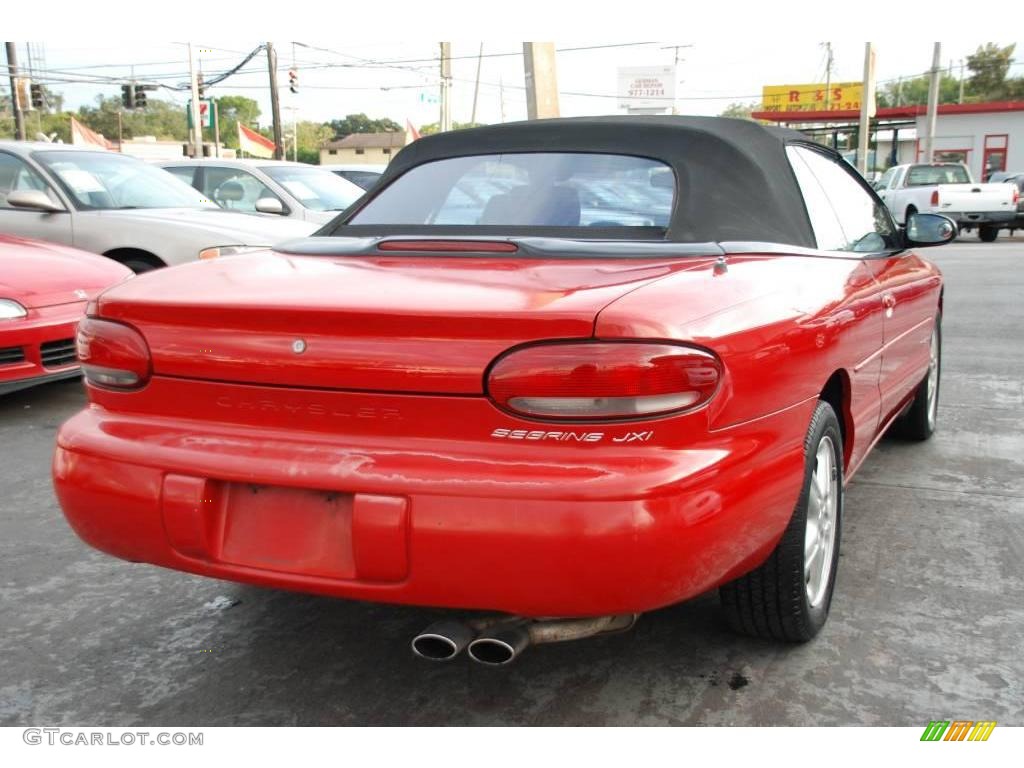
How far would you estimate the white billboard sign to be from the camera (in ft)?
203

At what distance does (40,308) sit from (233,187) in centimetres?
507

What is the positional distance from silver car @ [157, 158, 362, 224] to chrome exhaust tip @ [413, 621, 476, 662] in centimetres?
784

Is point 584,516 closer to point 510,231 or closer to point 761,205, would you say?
point 510,231

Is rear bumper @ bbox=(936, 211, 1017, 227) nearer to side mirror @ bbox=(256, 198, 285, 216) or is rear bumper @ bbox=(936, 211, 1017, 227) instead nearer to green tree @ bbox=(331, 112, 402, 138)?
side mirror @ bbox=(256, 198, 285, 216)

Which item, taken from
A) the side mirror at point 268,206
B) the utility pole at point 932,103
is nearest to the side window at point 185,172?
the side mirror at point 268,206

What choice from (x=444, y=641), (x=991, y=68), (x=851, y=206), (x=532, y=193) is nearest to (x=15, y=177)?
(x=532, y=193)

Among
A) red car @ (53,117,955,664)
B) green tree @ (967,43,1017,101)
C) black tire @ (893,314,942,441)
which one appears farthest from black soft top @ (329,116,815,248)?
green tree @ (967,43,1017,101)

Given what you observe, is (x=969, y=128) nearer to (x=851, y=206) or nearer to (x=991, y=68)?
(x=991, y=68)

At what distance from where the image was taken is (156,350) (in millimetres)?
2498

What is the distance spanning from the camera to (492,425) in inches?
86.6

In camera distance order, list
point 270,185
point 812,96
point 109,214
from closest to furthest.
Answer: point 109,214 → point 270,185 → point 812,96

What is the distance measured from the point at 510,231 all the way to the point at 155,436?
3.94 feet

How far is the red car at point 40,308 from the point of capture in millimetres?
5672

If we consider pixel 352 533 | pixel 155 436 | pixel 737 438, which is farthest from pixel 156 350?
pixel 737 438
